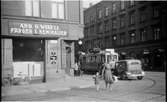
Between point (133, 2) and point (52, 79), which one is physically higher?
point (133, 2)

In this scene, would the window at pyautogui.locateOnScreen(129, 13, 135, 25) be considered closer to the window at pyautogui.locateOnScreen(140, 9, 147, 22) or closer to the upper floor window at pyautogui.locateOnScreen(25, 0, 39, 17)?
the window at pyautogui.locateOnScreen(140, 9, 147, 22)

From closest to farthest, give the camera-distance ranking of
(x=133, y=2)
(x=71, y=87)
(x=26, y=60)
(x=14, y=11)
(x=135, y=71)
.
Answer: (x=71, y=87) → (x=14, y=11) → (x=26, y=60) → (x=135, y=71) → (x=133, y=2)

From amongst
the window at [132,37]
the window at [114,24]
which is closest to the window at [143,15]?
the window at [132,37]

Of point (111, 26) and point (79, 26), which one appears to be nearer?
point (79, 26)

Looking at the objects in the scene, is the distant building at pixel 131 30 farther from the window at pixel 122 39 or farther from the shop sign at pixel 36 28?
the shop sign at pixel 36 28

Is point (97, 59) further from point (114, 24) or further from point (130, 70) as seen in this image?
point (114, 24)

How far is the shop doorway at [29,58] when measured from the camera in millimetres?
18250

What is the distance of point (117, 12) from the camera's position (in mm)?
47469

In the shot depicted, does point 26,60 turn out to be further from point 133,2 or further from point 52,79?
point 133,2

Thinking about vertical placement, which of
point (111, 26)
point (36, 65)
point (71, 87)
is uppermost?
point (111, 26)

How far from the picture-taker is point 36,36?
1820cm

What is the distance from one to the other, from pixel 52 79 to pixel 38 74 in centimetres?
113

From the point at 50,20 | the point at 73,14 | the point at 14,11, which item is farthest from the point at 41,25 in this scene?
the point at 73,14

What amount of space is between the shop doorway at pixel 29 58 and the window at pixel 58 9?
91.1 inches
